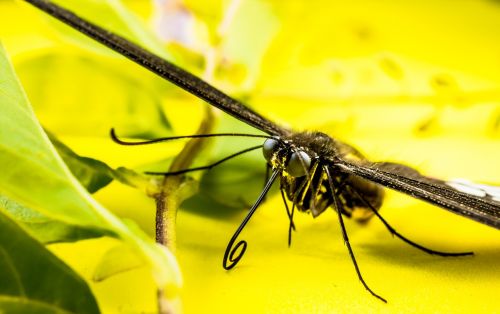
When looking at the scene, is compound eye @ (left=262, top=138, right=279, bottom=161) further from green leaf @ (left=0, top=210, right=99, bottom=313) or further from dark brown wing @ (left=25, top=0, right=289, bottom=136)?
green leaf @ (left=0, top=210, right=99, bottom=313)

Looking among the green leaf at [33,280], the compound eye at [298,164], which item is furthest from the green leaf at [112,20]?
the green leaf at [33,280]

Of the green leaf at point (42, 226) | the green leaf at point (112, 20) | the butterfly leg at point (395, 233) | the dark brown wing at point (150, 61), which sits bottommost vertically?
the green leaf at point (42, 226)

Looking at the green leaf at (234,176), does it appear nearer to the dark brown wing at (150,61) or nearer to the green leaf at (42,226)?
the dark brown wing at (150,61)

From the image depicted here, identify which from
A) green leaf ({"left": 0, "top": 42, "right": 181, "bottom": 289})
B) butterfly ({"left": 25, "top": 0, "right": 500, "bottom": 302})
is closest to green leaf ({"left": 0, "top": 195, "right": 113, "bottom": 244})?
green leaf ({"left": 0, "top": 42, "right": 181, "bottom": 289})

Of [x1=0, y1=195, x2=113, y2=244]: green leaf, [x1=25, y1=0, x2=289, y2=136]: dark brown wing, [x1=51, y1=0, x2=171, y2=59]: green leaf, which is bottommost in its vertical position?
[x1=0, y1=195, x2=113, y2=244]: green leaf

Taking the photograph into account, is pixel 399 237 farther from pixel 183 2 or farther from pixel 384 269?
pixel 183 2
